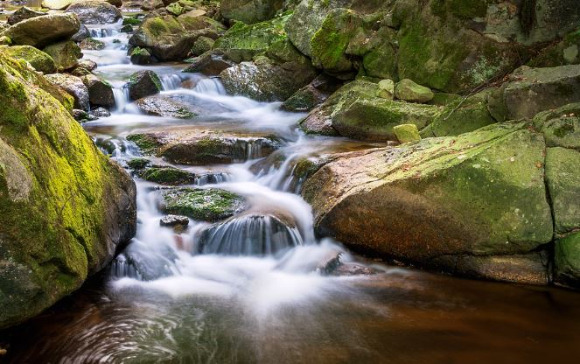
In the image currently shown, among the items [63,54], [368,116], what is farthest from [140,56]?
[368,116]

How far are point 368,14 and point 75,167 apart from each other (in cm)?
942

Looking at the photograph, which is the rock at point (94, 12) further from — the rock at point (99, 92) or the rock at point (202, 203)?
the rock at point (202, 203)

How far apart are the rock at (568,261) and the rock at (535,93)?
2439 millimetres

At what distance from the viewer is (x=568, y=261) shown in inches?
195

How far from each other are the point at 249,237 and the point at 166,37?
512 inches

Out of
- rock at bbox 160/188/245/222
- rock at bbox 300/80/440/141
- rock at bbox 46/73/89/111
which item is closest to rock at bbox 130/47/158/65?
rock at bbox 46/73/89/111

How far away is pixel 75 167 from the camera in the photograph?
4.79 m

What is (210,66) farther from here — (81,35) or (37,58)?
(81,35)

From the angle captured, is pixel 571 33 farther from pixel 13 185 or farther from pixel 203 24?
pixel 203 24

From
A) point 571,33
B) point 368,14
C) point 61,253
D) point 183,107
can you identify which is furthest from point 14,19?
point 571,33

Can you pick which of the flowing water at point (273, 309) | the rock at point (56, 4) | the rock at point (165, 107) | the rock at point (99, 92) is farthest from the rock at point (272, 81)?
the rock at point (56, 4)

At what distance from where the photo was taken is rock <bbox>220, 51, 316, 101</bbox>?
1320cm

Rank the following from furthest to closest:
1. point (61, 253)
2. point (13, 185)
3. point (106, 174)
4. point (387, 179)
Answer: point (387, 179), point (106, 174), point (61, 253), point (13, 185)

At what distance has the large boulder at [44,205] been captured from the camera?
3.68 m
